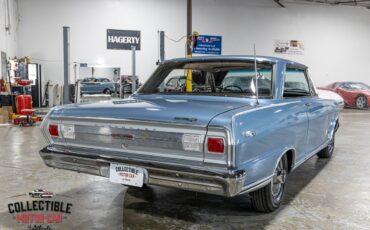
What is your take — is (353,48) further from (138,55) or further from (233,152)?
(233,152)

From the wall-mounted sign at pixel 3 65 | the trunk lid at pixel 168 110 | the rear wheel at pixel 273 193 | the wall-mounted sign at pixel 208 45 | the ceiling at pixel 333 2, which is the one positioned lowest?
the rear wheel at pixel 273 193

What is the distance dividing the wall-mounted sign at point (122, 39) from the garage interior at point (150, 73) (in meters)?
0.19

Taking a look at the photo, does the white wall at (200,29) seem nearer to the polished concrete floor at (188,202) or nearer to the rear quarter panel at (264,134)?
the polished concrete floor at (188,202)

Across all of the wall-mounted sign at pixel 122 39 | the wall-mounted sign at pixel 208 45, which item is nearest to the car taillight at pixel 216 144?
the wall-mounted sign at pixel 122 39

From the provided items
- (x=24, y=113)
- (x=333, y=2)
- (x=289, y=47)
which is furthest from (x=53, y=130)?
(x=333, y=2)

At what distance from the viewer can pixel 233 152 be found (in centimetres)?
226

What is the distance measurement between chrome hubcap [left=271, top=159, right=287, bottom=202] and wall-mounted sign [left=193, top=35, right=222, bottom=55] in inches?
515

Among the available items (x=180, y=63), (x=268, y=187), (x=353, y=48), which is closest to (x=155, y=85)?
(x=180, y=63)

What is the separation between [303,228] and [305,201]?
0.69 metres

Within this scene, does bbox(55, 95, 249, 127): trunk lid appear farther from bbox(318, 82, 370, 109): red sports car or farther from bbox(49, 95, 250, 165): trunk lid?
bbox(318, 82, 370, 109): red sports car

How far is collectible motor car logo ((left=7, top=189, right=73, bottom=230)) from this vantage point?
114 inches

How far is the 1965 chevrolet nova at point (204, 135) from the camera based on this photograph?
2.31 m

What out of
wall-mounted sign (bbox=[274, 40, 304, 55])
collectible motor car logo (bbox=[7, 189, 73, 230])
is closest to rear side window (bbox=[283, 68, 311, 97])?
collectible motor car logo (bbox=[7, 189, 73, 230])

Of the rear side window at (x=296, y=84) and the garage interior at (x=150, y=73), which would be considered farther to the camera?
the rear side window at (x=296, y=84)
